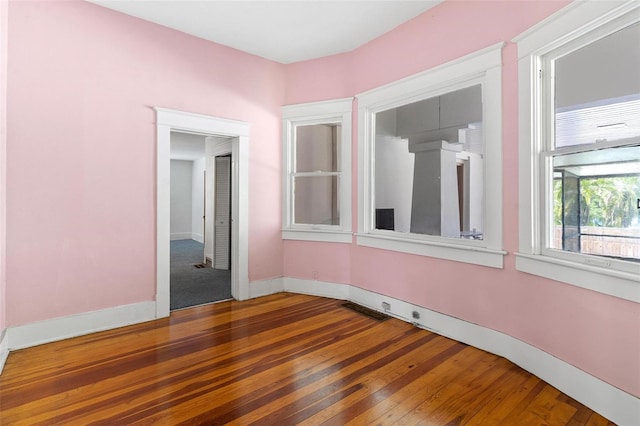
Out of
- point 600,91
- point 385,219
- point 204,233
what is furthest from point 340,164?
point 204,233

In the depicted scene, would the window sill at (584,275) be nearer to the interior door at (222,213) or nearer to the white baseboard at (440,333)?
the white baseboard at (440,333)

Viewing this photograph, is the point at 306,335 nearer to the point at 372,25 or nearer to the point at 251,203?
the point at 251,203

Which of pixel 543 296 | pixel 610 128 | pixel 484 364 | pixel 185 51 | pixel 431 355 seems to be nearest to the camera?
pixel 610 128

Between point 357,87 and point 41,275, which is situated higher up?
point 357,87

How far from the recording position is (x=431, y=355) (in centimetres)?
265

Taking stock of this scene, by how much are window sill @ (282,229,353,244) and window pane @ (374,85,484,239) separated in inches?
17.5

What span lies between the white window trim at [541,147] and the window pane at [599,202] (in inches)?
4.1

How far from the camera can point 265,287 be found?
430cm

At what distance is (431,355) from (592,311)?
3.76ft

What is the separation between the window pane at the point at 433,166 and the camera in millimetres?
2949

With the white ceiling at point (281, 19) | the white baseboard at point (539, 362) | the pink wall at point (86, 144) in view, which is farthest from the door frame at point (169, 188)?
the white baseboard at point (539, 362)

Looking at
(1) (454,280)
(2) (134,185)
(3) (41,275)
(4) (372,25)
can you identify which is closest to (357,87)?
(4) (372,25)

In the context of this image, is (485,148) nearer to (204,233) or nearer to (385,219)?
(385,219)

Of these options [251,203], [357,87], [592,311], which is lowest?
[592,311]
